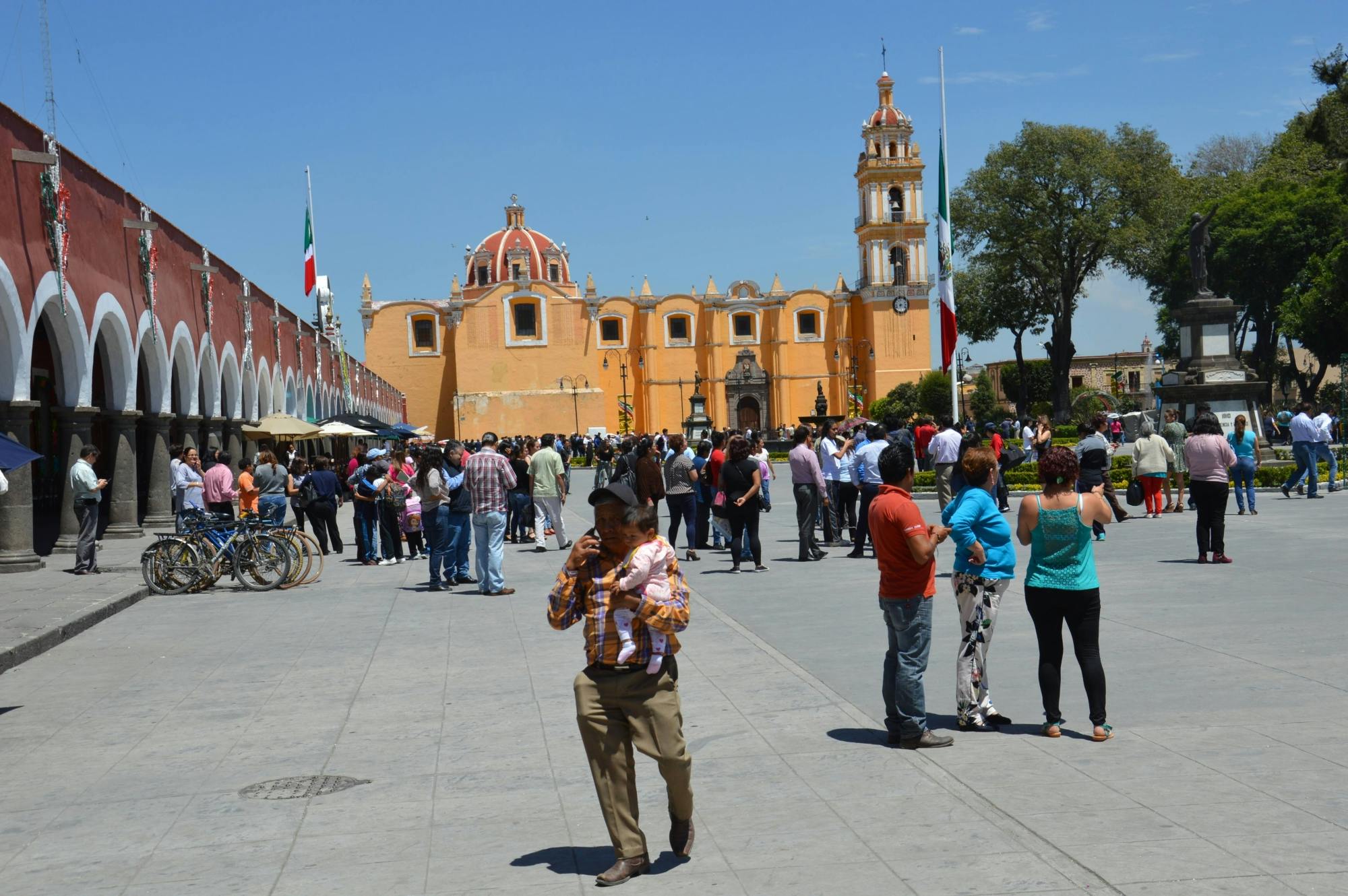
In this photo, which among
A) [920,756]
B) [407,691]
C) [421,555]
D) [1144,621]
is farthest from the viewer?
[421,555]

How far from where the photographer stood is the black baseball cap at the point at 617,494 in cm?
456

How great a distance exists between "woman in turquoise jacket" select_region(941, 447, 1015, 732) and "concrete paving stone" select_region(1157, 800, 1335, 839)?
156cm

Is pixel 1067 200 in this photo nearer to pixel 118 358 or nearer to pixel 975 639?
pixel 118 358

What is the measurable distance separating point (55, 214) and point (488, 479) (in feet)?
25.6

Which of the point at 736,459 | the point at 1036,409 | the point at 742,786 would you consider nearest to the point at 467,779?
the point at 742,786

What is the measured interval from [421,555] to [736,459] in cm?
593

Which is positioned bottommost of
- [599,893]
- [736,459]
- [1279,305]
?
[599,893]

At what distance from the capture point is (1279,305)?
172 ft

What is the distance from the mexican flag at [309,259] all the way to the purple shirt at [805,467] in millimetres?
29329

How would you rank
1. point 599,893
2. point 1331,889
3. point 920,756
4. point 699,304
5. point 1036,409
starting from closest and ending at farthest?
point 1331,889 → point 599,893 → point 920,756 → point 1036,409 → point 699,304

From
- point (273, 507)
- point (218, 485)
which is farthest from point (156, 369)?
point (273, 507)

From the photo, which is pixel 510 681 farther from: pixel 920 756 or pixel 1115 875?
pixel 1115 875

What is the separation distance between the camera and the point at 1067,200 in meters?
55.2

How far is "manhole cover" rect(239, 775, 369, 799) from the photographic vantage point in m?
5.70
